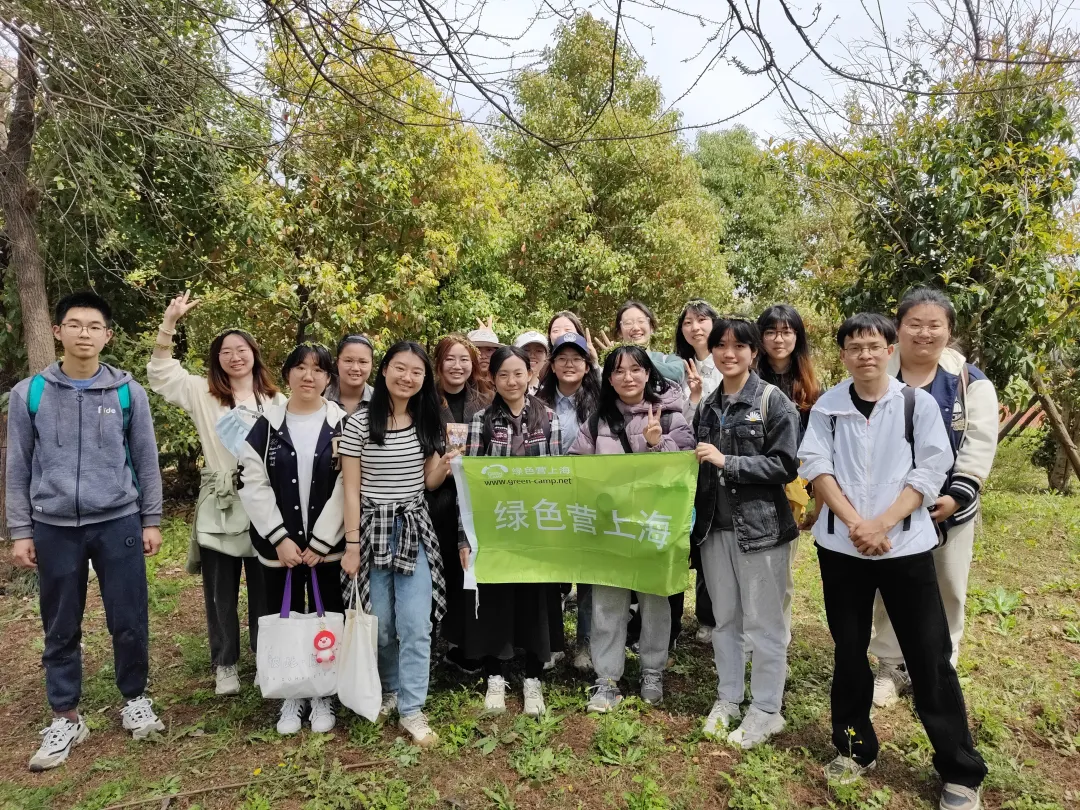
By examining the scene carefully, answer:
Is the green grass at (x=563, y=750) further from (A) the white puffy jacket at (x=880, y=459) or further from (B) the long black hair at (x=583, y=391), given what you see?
(B) the long black hair at (x=583, y=391)

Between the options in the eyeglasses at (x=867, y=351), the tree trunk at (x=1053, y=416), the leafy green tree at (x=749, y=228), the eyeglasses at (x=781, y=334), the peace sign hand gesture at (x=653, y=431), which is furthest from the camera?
the leafy green tree at (x=749, y=228)

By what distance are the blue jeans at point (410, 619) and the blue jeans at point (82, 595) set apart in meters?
1.26

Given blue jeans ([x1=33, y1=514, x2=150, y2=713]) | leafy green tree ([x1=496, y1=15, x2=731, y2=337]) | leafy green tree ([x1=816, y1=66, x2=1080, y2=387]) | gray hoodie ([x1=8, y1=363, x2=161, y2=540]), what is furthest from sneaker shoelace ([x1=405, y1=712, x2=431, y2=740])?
leafy green tree ([x1=496, y1=15, x2=731, y2=337])

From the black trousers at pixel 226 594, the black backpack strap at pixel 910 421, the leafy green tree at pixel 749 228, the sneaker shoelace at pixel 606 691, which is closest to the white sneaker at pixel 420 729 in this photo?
the sneaker shoelace at pixel 606 691

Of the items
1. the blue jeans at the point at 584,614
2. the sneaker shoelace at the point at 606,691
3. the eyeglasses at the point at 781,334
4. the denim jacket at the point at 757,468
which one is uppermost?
the eyeglasses at the point at 781,334

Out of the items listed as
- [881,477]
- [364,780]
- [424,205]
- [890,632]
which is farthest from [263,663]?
[424,205]

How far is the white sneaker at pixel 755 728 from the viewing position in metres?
3.36

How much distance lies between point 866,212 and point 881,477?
4907 millimetres

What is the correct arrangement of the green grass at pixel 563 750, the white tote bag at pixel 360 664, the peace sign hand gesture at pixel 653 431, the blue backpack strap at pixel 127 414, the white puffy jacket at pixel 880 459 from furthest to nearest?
the blue backpack strap at pixel 127 414 → the peace sign hand gesture at pixel 653 431 → the white tote bag at pixel 360 664 → the green grass at pixel 563 750 → the white puffy jacket at pixel 880 459

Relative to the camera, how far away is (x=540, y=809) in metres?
3.01

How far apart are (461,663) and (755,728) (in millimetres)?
1737

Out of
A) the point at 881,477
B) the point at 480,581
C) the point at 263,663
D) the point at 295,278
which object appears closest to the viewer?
the point at 881,477

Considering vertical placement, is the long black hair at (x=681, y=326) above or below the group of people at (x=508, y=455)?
above

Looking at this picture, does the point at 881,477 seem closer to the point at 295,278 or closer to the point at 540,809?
the point at 540,809
